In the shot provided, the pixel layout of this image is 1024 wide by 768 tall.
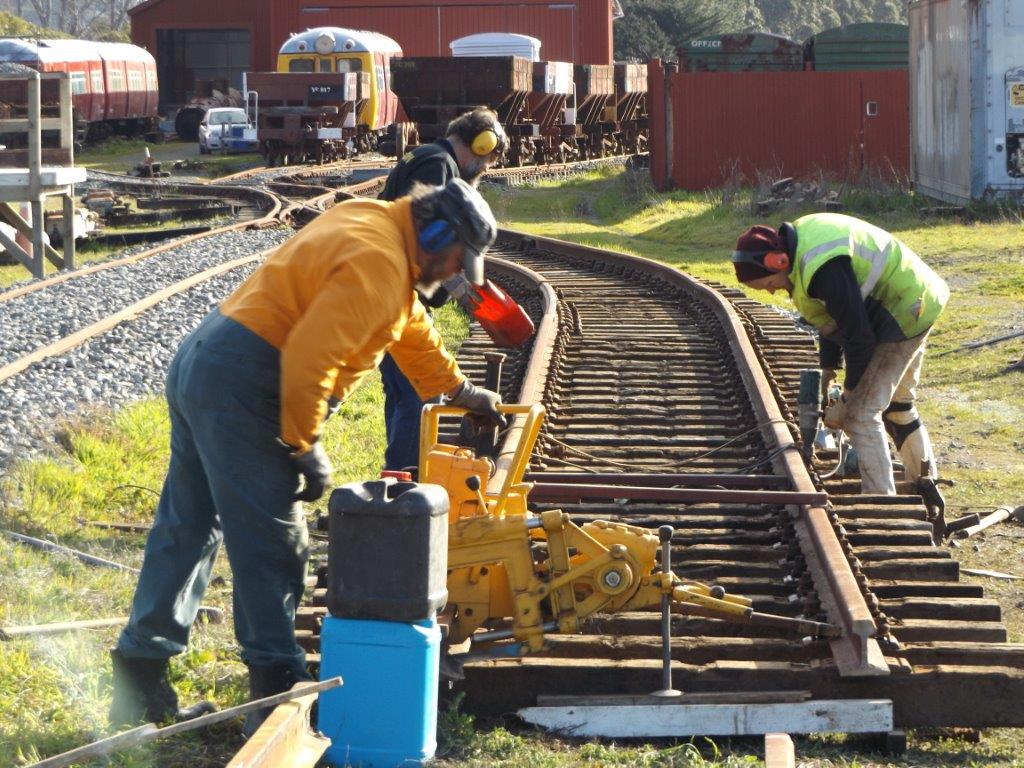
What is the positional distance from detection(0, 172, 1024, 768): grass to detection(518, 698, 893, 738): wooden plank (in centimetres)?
5

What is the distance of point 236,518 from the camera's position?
374 centimetres

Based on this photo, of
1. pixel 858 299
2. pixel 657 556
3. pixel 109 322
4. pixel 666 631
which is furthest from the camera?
pixel 109 322

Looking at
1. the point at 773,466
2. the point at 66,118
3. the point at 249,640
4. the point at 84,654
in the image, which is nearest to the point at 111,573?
the point at 84,654

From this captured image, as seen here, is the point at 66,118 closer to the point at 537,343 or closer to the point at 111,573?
the point at 537,343

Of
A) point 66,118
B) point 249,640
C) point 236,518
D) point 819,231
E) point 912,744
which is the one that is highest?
point 66,118

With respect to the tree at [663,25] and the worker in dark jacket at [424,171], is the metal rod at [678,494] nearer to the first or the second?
the worker in dark jacket at [424,171]

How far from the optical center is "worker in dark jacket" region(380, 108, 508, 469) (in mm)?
5570

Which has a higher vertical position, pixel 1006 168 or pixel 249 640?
pixel 1006 168

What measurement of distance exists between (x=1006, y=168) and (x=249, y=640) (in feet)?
54.3

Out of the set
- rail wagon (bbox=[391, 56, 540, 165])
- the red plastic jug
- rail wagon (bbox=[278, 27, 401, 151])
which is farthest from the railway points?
rail wagon (bbox=[278, 27, 401, 151])

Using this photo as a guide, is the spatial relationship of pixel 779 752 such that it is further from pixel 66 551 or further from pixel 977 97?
pixel 977 97

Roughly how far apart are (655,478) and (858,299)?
3.67ft

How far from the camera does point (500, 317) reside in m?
5.67

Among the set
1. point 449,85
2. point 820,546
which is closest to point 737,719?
point 820,546
